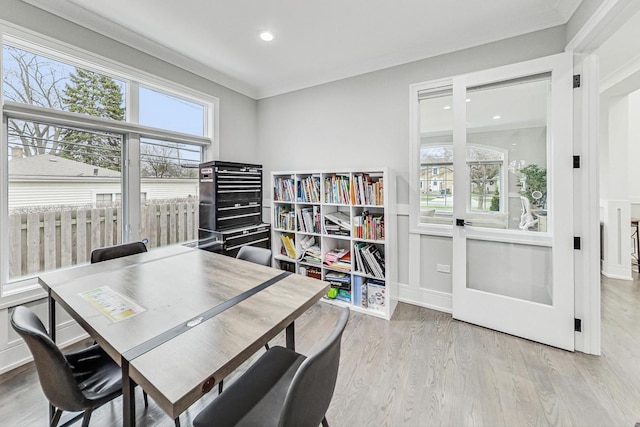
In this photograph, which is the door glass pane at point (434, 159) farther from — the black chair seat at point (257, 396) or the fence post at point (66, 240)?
the fence post at point (66, 240)

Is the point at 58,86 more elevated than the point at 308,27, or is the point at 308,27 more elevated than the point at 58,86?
the point at 308,27

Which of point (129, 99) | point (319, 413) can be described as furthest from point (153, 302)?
point (129, 99)

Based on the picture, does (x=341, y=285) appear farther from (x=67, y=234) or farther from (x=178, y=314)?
(x=67, y=234)

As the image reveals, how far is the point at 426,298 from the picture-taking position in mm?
2830

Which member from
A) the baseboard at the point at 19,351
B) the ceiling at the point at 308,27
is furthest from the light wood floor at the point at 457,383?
the ceiling at the point at 308,27

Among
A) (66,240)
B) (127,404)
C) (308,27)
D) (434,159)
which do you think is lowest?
(127,404)

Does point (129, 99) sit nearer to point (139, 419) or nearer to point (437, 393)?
point (139, 419)

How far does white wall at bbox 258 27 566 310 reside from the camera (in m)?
2.46

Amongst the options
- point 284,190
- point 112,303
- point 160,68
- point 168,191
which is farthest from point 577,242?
point 160,68

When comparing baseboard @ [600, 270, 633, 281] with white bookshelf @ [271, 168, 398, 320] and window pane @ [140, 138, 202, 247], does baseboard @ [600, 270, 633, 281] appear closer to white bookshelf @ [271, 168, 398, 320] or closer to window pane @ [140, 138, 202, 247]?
white bookshelf @ [271, 168, 398, 320]

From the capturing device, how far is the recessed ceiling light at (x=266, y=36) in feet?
7.93

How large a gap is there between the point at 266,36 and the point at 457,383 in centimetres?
319

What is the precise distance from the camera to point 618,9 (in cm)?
152

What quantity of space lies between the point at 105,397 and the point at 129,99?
2516 mm
